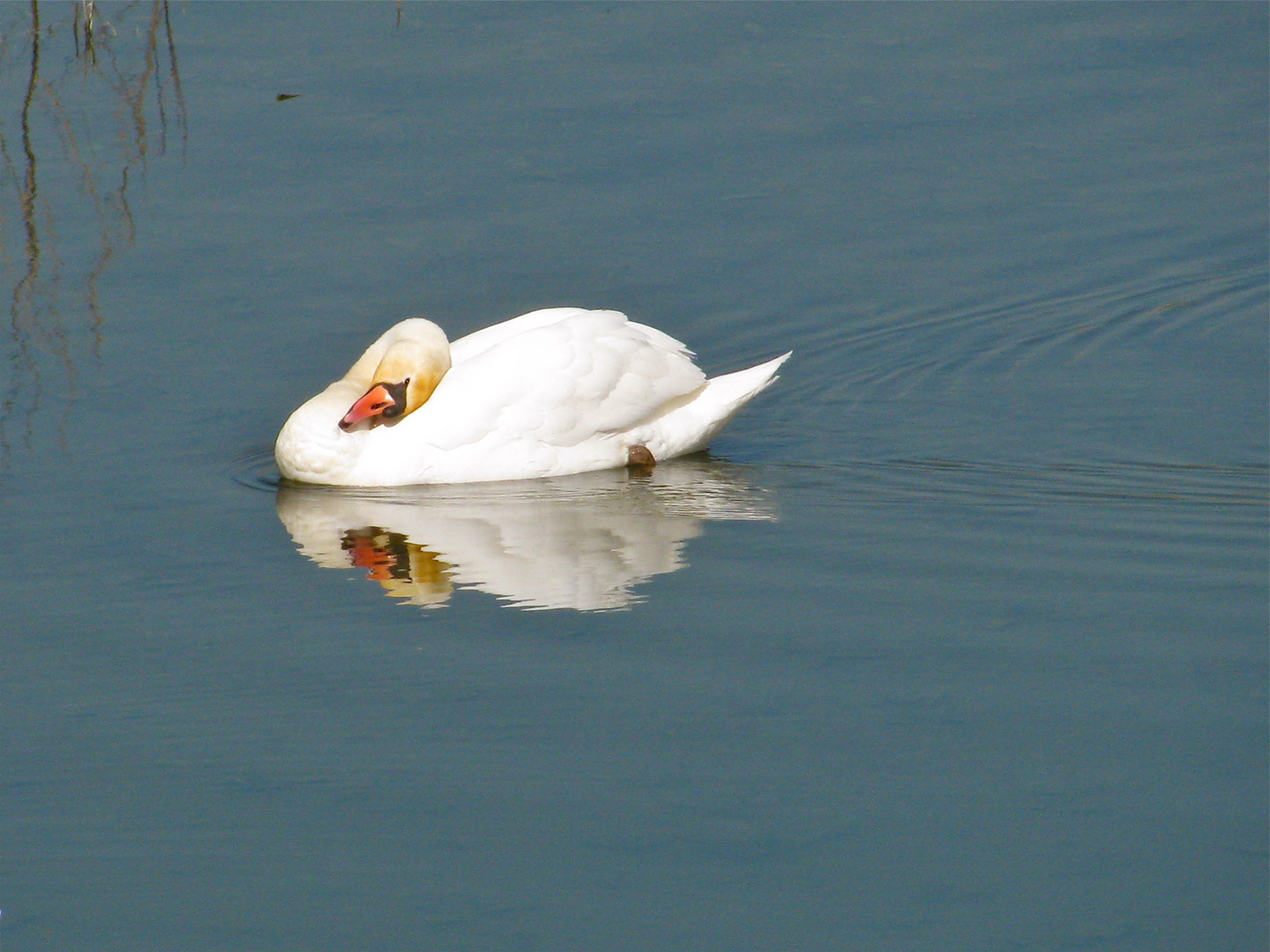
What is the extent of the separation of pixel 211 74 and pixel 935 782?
9354 millimetres

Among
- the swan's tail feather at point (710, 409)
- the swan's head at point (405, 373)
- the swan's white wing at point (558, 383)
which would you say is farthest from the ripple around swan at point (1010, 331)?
the swan's head at point (405, 373)

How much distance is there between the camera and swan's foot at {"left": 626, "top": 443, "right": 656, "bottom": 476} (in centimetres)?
880

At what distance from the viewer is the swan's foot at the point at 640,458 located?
8.80 meters

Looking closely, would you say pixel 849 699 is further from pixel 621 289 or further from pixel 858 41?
pixel 858 41

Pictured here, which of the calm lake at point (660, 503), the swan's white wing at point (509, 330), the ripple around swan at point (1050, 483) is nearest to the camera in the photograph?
the calm lake at point (660, 503)

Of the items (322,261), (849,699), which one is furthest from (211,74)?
(849,699)

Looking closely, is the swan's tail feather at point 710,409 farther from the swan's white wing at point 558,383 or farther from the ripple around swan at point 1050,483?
the ripple around swan at point 1050,483

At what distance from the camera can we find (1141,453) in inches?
323

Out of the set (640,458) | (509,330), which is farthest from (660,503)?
(509,330)

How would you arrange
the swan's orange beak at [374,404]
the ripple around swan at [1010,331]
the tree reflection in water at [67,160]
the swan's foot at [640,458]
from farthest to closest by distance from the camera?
1. the tree reflection in water at [67,160]
2. the ripple around swan at [1010,331]
3. the swan's foot at [640,458]
4. the swan's orange beak at [374,404]

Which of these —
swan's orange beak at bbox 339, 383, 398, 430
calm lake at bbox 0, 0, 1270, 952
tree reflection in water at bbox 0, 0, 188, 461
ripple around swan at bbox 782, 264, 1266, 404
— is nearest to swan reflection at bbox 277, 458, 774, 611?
calm lake at bbox 0, 0, 1270, 952

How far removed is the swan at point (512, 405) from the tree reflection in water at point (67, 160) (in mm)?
1475

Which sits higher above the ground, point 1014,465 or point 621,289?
point 621,289

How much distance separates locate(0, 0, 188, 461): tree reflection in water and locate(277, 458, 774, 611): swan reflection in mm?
1830
